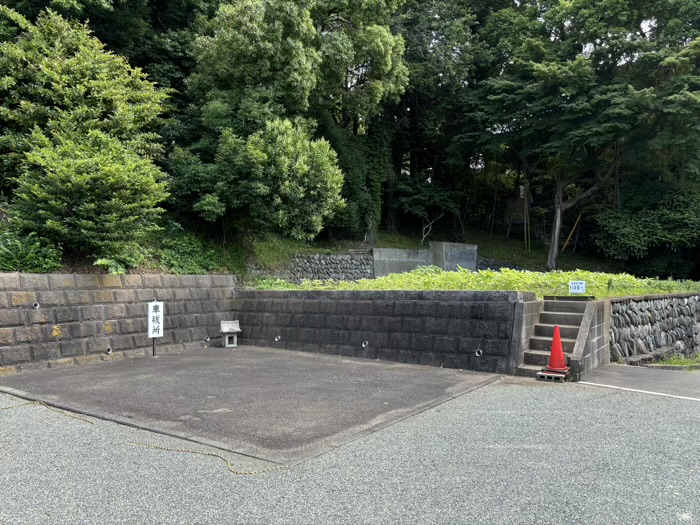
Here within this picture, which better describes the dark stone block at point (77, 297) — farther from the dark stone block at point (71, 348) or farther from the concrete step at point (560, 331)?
the concrete step at point (560, 331)

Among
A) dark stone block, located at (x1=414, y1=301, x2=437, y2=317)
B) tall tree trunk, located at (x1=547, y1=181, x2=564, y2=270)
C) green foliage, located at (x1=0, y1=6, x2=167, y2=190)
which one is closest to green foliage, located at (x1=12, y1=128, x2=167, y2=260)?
green foliage, located at (x1=0, y1=6, x2=167, y2=190)

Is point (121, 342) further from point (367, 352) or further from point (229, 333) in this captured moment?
point (367, 352)

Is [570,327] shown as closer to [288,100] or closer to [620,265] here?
[288,100]

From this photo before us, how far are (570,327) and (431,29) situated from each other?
17088mm

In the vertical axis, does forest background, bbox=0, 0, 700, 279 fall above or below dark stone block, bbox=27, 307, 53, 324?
above

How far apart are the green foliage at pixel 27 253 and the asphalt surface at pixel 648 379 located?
7.81m

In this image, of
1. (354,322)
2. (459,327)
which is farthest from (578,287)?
(354,322)

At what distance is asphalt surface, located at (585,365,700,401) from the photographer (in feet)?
18.6

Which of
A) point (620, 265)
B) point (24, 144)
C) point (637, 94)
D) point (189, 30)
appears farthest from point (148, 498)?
point (620, 265)

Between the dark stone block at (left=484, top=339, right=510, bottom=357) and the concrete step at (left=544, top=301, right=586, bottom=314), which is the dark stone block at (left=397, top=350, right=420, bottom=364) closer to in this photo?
the dark stone block at (left=484, top=339, right=510, bottom=357)

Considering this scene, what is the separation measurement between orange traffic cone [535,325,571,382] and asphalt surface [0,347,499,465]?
25.6 inches

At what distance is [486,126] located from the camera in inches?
888

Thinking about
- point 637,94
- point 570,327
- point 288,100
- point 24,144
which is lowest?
point 570,327

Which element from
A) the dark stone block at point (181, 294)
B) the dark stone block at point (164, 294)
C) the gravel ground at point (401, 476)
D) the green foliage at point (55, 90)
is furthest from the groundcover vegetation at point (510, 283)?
the green foliage at point (55, 90)
